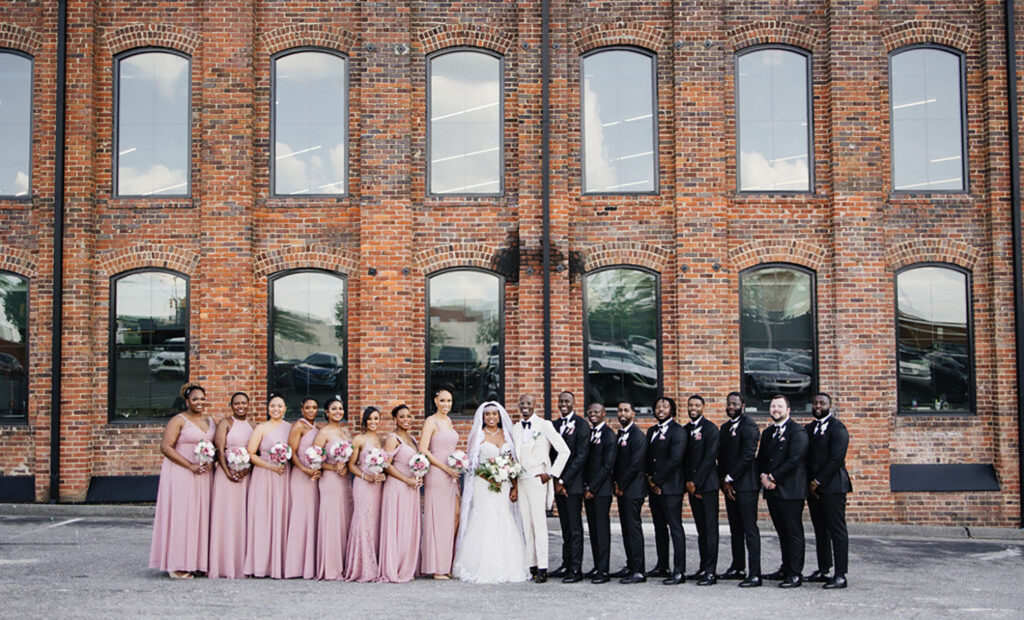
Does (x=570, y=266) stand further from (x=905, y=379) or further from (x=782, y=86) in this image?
(x=905, y=379)

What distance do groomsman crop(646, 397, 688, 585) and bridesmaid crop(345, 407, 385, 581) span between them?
2.79m

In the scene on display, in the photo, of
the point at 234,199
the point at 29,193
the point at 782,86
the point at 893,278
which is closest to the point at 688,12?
the point at 782,86

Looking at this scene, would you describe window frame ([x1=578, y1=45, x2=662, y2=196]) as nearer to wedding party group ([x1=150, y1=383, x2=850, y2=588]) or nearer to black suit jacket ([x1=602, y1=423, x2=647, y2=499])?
wedding party group ([x1=150, y1=383, x2=850, y2=588])

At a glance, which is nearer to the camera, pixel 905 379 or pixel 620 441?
pixel 620 441

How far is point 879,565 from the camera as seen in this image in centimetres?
1180

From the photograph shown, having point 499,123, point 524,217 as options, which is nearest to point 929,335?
point 524,217

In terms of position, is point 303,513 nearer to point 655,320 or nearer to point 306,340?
point 306,340

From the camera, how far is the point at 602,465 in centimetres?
1039

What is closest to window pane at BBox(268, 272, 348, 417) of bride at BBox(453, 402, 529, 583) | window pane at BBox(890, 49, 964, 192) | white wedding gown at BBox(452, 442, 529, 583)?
bride at BBox(453, 402, 529, 583)

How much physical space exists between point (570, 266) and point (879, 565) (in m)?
6.02

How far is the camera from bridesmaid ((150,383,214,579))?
1033 cm

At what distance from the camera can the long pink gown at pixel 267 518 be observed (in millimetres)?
10453

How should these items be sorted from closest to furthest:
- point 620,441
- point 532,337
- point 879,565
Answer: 1. point 620,441
2. point 879,565
3. point 532,337

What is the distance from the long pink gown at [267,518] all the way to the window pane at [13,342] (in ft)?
21.7
